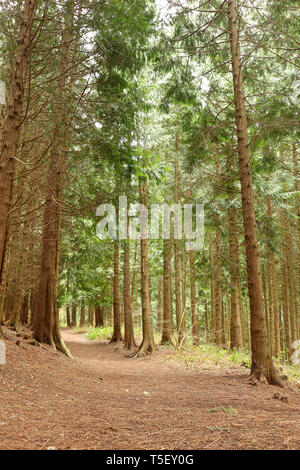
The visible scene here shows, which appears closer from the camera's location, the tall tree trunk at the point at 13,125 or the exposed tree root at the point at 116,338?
the tall tree trunk at the point at 13,125

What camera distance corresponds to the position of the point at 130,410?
441cm

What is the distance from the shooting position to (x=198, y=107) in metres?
9.28

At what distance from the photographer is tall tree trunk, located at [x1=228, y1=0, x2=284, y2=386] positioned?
6664 mm

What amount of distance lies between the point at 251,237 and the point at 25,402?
207 inches

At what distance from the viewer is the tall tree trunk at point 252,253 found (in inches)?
262

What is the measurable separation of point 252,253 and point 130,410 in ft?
13.5

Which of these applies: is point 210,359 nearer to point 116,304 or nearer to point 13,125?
point 116,304

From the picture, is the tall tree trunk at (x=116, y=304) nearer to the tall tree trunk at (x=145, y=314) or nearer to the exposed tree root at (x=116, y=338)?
the exposed tree root at (x=116, y=338)

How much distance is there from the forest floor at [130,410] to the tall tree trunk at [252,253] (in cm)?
49

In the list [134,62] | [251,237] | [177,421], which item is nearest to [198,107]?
[134,62]

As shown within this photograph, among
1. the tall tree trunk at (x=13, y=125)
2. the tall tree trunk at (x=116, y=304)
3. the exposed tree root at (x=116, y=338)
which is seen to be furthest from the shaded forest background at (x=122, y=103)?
the exposed tree root at (x=116, y=338)

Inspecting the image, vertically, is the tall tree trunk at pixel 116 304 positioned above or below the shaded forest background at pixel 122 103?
below

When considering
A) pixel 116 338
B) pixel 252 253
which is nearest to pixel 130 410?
pixel 252 253

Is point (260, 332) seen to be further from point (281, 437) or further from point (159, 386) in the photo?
point (281, 437)
